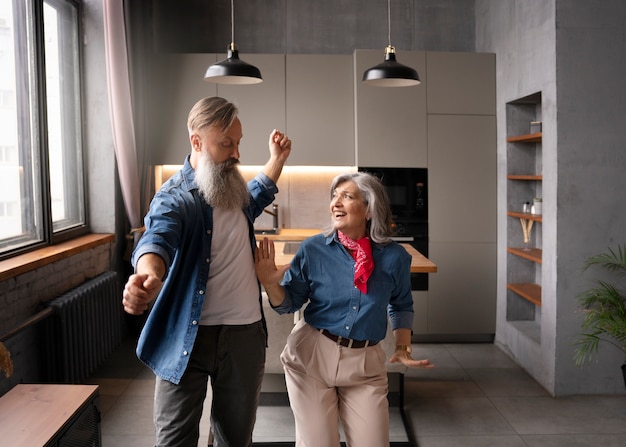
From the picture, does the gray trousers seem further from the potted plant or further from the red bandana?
the potted plant

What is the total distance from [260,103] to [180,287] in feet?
13.7

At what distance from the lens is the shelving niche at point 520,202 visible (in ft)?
18.7

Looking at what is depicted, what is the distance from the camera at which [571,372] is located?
14.7 ft

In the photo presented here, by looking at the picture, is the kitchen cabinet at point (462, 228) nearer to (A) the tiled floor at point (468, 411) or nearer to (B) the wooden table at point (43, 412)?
(A) the tiled floor at point (468, 411)

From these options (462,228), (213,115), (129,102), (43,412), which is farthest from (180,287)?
(462,228)

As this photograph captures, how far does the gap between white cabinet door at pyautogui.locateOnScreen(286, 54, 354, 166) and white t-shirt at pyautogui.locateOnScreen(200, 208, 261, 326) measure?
3882 millimetres

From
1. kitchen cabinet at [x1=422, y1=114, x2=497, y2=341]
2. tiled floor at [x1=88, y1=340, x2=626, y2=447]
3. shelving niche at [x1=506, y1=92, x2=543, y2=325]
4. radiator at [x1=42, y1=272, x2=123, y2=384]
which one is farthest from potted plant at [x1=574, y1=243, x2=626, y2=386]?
radiator at [x1=42, y1=272, x2=123, y2=384]

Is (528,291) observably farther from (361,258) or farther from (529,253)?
(361,258)

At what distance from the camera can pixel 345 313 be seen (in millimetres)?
2500

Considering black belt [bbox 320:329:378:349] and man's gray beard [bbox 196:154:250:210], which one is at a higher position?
man's gray beard [bbox 196:154:250:210]

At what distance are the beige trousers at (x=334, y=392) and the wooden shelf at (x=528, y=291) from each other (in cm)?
287

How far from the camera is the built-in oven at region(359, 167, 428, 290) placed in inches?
239

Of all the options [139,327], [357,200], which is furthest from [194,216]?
[139,327]

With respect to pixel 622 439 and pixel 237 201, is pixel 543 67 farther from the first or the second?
pixel 237 201
